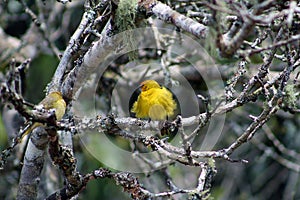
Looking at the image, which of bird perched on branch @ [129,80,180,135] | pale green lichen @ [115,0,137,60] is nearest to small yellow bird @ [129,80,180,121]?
bird perched on branch @ [129,80,180,135]

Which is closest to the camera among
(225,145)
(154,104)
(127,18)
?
(127,18)

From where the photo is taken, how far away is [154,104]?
136 inches

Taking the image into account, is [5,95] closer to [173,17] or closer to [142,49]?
[173,17]

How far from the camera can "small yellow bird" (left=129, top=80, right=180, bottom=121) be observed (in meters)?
3.41

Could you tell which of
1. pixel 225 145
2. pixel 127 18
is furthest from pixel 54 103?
pixel 225 145

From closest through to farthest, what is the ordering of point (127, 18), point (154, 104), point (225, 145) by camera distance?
point (127, 18), point (154, 104), point (225, 145)

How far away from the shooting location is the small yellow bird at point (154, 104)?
3410 millimetres

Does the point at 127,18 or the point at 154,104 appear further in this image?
the point at 154,104

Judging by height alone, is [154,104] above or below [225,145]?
below

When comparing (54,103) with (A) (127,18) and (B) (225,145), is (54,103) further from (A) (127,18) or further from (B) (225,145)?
(B) (225,145)

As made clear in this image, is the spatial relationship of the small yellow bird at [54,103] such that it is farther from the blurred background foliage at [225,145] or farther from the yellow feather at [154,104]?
the blurred background foliage at [225,145]

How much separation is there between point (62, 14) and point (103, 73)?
1.67 meters

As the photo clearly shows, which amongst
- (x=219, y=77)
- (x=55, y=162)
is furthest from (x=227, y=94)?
(x=219, y=77)

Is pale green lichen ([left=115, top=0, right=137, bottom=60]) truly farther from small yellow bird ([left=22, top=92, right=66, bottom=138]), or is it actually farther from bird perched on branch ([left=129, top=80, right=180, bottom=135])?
bird perched on branch ([left=129, top=80, right=180, bottom=135])
